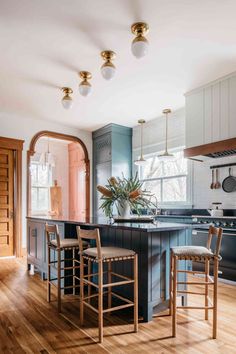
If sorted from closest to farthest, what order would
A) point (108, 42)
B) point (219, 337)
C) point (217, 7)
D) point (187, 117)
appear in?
point (219, 337) → point (217, 7) → point (108, 42) → point (187, 117)

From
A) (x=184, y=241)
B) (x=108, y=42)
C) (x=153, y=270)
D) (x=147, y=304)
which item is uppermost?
(x=108, y=42)

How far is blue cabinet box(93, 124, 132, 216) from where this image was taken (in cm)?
605

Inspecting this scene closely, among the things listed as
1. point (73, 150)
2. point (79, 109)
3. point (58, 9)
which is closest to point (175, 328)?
point (58, 9)

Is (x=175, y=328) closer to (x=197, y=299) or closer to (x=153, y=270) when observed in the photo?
(x=153, y=270)

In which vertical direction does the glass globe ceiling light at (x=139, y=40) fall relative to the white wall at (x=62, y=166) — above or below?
above

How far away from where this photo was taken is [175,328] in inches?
88.3

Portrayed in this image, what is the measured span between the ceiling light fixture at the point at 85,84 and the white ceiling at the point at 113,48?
3.5 inches

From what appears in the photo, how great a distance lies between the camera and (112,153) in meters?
6.01

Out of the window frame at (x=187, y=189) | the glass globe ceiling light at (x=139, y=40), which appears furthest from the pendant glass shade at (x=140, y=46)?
the window frame at (x=187, y=189)

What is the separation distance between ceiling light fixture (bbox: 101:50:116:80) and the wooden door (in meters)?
3.15

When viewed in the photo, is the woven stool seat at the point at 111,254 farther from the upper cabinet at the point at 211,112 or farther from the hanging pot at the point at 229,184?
the hanging pot at the point at 229,184

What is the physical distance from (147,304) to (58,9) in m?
2.80

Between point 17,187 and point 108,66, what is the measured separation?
134 inches

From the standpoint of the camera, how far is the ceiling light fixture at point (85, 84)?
340 cm
